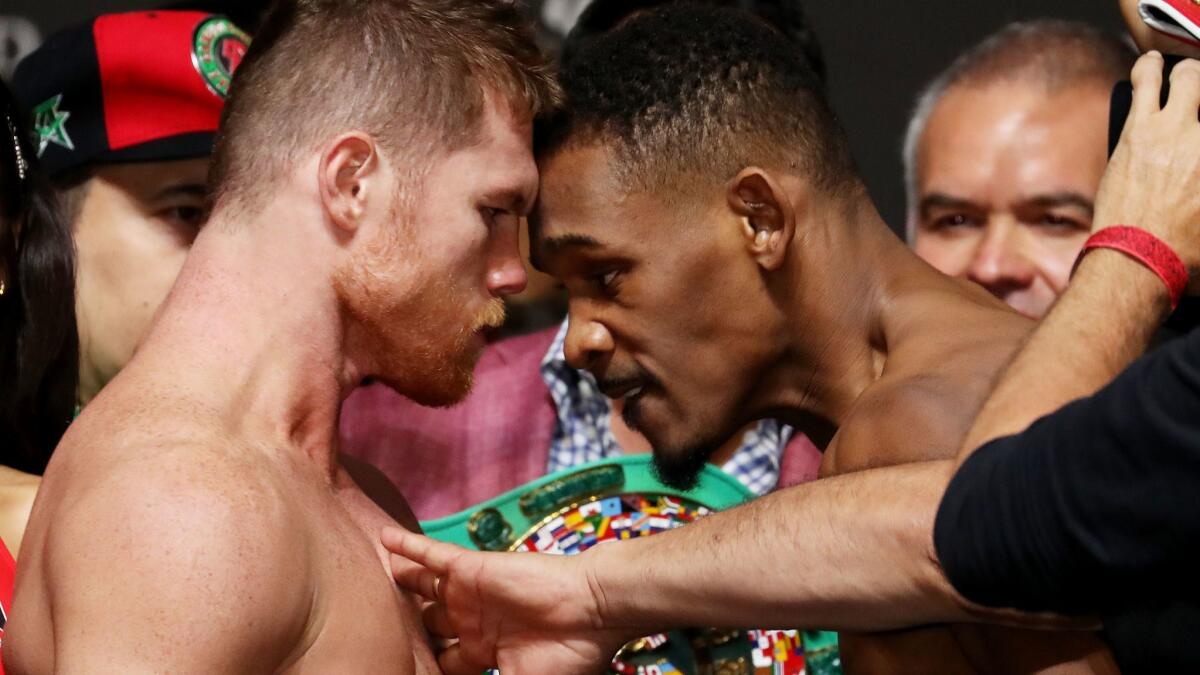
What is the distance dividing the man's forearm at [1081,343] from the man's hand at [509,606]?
43 centimetres

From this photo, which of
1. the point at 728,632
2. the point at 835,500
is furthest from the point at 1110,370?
the point at 728,632

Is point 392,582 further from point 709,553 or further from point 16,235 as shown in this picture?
point 16,235

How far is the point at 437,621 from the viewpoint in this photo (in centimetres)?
160

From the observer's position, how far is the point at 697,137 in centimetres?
177

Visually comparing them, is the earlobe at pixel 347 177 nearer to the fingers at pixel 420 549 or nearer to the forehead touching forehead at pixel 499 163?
the forehead touching forehead at pixel 499 163

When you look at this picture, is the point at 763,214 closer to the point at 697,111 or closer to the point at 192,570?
the point at 697,111

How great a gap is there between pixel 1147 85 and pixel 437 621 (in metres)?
0.81

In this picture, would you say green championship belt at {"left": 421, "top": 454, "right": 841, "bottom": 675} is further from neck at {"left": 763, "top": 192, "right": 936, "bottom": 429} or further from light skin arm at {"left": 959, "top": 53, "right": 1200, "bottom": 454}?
light skin arm at {"left": 959, "top": 53, "right": 1200, "bottom": 454}

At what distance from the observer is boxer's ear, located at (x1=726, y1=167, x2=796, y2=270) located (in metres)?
1.74

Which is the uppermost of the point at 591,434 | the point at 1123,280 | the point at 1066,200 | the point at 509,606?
the point at 1123,280

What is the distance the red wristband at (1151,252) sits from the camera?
135 centimetres

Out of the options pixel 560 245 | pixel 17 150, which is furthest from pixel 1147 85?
pixel 17 150

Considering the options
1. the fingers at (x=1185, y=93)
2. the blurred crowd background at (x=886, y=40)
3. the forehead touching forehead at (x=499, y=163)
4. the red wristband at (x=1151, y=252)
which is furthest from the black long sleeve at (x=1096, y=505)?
the blurred crowd background at (x=886, y=40)

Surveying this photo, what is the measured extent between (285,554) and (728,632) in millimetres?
632
